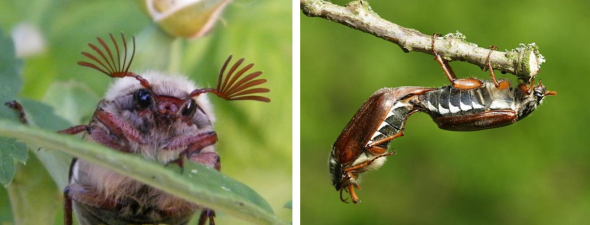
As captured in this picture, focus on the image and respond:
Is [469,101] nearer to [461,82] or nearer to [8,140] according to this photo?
[461,82]

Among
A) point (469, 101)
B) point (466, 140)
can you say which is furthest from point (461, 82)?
point (466, 140)

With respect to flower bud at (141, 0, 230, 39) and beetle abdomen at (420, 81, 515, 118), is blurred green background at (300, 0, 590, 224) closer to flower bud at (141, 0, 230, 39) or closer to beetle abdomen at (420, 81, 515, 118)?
flower bud at (141, 0, 230, 39)

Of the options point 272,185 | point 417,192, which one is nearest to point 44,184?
point 272,185

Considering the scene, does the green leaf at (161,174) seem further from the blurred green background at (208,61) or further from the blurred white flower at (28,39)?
the blurred white flower at (28,39)

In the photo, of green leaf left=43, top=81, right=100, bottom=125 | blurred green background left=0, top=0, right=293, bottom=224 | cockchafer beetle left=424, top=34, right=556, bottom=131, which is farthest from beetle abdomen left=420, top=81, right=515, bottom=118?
green leaf left=43, top=81, right=100, bottom=125

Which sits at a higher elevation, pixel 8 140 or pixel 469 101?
pixel 469 101

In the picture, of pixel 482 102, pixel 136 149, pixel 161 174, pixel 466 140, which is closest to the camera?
pixel 161 174
